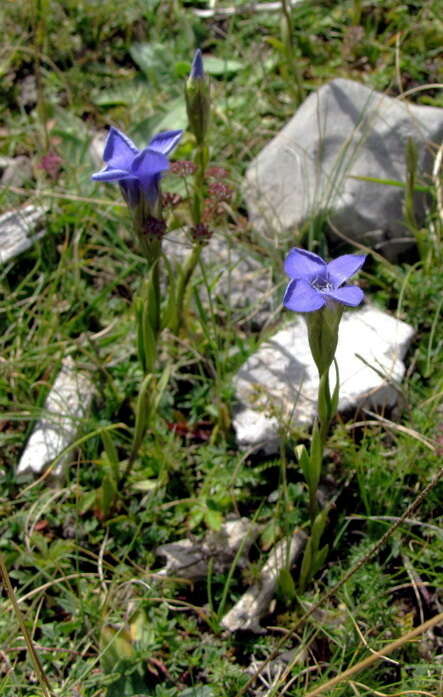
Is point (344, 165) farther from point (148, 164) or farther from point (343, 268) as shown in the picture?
point (343, 268)

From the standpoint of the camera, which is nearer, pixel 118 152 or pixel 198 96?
pixel 118 152

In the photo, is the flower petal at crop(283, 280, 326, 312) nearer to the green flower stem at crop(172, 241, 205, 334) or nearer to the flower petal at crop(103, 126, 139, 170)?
the flower petal at crop(103, 126, 139, 170)

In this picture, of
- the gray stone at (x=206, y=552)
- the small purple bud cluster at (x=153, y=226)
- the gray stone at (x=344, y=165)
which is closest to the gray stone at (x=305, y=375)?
the gray stone at (x=206, y=552)

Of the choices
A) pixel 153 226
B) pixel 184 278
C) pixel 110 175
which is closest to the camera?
pixel 110 175

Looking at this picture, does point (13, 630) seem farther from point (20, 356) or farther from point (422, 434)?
point (422, 434)

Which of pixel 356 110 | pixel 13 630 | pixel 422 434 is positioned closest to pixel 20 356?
pixel 13 630

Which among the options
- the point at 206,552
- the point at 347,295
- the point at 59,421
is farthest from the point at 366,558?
the point at 59,421

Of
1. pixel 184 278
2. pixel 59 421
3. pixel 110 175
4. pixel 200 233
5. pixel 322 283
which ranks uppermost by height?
pixel 110 175

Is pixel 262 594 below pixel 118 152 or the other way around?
below
